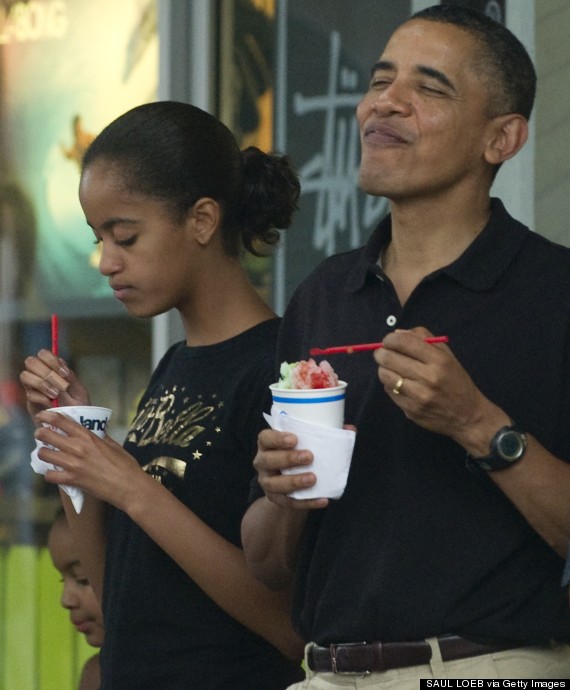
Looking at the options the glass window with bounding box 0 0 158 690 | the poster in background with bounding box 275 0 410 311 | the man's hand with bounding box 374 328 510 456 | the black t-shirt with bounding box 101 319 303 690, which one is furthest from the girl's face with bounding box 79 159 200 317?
the glass window with bounding box 0 0 158 690

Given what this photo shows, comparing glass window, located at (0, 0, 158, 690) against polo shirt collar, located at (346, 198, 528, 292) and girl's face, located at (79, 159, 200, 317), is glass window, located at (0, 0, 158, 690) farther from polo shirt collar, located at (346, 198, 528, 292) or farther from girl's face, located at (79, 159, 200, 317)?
polo shirt collar, located at (346, 198, 528, 292)

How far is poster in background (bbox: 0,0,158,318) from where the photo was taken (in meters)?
5.09

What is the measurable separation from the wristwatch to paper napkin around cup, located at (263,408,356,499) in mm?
224

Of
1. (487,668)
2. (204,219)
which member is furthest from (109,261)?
(487,668)

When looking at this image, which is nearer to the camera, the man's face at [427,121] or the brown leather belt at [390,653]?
the brown leather belt at [390,653]

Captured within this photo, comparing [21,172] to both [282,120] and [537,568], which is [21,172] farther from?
[537,568]

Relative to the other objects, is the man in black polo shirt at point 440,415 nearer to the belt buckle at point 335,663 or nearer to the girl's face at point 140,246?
the belt buckle at point 335,663

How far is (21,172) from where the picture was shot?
5.32 metres

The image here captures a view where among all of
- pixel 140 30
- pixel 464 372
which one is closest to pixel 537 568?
pixel 464 372

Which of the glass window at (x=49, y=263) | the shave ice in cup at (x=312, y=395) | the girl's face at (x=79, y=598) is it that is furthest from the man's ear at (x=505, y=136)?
the glass window at (x=49, y=263)

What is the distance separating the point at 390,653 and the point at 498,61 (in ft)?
3.59

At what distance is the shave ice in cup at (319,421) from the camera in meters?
2.24

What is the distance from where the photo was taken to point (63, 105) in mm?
5215

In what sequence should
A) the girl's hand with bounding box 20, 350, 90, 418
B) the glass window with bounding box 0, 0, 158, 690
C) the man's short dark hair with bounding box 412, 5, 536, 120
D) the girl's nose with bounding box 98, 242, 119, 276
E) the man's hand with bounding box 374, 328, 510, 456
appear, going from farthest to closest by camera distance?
1. the glass window with bounding box 0, 0, 158, 690
2. the girl's hand with bounding box 20, 350, 90, 418
3. the girl's nose with bounding box 98, 242, 119, 276
4. the man's short dark hair with bounding box 412, 5, 536, 120
5. the man's hand with bounding box 374, 328, 510, 456
